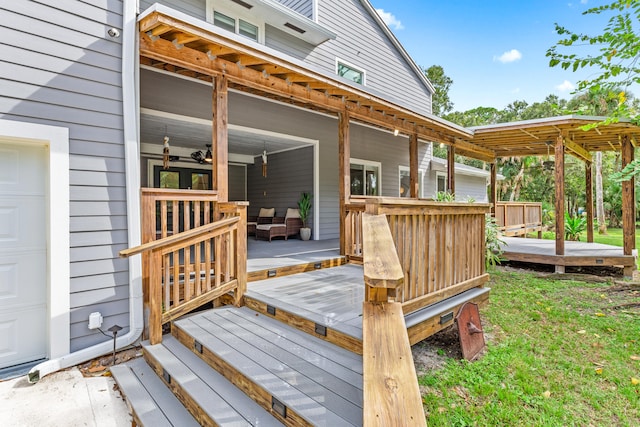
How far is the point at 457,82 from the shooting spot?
26719mm

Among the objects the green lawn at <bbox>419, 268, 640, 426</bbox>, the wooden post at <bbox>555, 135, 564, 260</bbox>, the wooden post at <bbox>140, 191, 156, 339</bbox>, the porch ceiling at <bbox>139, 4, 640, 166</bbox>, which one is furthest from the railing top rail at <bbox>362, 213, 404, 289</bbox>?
the wooden post at <bbox>555, 135, 564, 260</bbox>

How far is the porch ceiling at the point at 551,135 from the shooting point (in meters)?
6.57

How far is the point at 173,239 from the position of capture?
9.96 ft

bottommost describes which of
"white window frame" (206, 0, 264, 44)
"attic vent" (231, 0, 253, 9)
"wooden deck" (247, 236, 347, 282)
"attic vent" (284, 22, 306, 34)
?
"wooden deck" (247, 236, 347, 282)

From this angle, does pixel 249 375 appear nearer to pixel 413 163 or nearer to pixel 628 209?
pixel 413 163

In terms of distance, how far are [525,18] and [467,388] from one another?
1478cm

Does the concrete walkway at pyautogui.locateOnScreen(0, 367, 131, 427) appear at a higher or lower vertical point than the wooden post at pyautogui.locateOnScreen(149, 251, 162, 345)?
lower

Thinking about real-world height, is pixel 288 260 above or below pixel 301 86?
below

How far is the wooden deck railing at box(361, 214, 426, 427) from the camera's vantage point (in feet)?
3.77

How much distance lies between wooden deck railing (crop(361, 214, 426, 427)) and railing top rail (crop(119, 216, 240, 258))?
1846 mm

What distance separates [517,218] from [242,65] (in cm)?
1114

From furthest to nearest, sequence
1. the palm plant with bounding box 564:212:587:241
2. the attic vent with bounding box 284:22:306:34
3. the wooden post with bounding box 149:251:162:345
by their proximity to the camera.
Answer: the palm plant with bounding box 564:212:587:241 → the attic vent with bounding box 284:22:306:34 → the wooden post with bounding box 149:251:162:345

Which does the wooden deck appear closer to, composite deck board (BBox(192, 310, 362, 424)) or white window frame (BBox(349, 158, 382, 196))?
composite deck board (BBox(192, 310, 362, 424))

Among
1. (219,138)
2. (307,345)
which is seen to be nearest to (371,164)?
(219,138)
